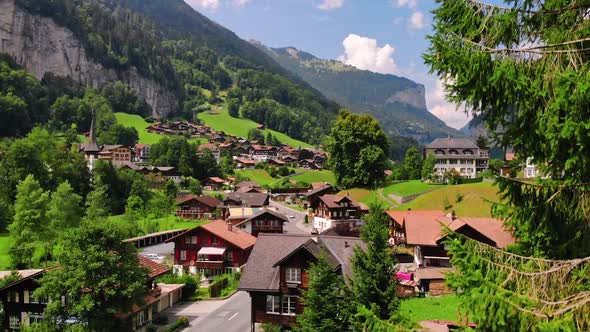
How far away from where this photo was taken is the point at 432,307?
3022 cm

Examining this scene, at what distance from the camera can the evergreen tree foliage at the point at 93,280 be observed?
26125 millimetres

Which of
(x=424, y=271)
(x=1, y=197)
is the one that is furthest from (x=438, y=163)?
(x=1, y=197)

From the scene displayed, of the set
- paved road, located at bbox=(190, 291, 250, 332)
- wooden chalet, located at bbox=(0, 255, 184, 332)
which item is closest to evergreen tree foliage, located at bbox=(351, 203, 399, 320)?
paved road, located at bbox=(190, 291, 250, 332)

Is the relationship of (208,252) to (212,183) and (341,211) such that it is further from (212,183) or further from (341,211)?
(212,183)

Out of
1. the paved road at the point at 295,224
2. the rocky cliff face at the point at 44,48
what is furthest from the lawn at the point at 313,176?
the rocky cliff face at the point at 44,48

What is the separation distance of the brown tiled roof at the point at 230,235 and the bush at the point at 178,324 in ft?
46.4

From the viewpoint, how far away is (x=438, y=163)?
87875mm

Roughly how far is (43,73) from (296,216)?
125 m

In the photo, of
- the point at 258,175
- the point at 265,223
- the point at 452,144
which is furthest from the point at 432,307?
the point at 258,175

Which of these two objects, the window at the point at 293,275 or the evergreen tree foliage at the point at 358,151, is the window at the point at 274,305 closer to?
the window at the point at 293,275

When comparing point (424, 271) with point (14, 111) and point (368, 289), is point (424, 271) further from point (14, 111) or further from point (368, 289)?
point (14, 111)

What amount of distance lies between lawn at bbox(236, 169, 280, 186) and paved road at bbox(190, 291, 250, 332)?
84.0m

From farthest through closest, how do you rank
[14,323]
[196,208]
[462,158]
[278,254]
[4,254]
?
1. [462,158]
2. [196,208]
3. [4,254]
4. [14,323]
5. [278,254]

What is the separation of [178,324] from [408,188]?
136 ft
